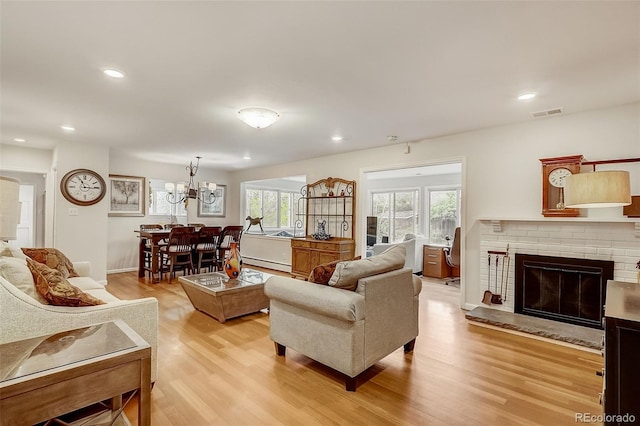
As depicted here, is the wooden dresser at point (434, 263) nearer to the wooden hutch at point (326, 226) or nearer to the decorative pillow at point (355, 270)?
the wooden hutch at point (326, 226)

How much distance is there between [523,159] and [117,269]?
24.2 ft

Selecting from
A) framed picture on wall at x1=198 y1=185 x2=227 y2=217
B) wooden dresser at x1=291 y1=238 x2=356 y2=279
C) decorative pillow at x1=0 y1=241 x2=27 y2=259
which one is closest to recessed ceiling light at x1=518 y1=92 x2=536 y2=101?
wooden dresser at x1=291 y1=238 x2=356 y2=279

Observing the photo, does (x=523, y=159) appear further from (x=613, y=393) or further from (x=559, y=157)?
(x=613, y=393)

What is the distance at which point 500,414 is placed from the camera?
199 centimetres

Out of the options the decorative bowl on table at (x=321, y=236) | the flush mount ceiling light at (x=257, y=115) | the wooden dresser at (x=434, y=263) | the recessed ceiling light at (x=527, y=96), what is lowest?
the wooden dresser at (x=434, y=263)

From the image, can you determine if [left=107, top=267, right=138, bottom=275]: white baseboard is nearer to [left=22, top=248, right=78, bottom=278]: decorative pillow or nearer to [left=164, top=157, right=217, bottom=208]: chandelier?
[left=164, top=157, right=217, bottom=208]: chandelier

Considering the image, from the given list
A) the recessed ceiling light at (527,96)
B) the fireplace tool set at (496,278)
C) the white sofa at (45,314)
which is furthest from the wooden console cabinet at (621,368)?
the fireplace tool set at (496,278)

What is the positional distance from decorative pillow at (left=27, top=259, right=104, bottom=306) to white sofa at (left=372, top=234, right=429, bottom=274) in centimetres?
511

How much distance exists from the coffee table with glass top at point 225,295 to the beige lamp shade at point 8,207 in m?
2.12

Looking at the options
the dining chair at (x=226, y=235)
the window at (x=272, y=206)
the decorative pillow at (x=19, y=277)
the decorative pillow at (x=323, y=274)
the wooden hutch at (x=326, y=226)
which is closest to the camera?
the decorative pillow at (x=19, y=277)

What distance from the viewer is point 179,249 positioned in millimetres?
5785

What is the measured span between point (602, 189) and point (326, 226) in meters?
4.46

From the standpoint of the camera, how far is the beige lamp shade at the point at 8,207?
1476mm

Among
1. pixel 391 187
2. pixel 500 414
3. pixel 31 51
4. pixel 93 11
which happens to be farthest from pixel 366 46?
pixel 391 187
